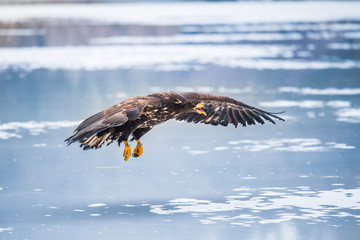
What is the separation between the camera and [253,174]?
9.96 meters

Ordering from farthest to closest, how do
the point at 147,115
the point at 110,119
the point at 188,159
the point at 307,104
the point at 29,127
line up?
the point at 307,104 → the point at 29,127 → the point at 188,159 → the point at 147,115 → the point at 110,119

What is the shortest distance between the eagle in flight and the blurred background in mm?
644

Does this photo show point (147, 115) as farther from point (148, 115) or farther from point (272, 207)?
point (272, 207)

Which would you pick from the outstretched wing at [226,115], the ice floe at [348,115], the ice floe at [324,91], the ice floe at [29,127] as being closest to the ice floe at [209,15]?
the ice floe at [324,91]

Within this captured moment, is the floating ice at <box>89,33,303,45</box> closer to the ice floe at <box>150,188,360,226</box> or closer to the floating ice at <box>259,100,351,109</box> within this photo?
the floating ice at <box>259,100,351,109</box>

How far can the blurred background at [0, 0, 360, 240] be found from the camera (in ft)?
26.6

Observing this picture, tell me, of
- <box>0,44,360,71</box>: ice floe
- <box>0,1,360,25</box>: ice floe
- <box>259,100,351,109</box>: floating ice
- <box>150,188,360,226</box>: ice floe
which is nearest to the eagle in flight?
<box>150,188,360,226</box>: ice floe

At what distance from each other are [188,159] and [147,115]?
2.21m

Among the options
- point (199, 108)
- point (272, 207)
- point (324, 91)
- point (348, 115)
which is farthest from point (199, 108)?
point (324, 91)

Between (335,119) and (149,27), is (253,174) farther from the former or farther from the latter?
(149,27)

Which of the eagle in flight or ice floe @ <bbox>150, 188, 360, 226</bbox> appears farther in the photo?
ice floe @ <bbox>150, 188, 360, 226</bbox>

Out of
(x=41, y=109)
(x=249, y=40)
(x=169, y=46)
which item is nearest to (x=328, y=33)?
(x=249, y=40)

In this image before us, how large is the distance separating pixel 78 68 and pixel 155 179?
1199 centimetres

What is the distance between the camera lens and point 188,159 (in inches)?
428
